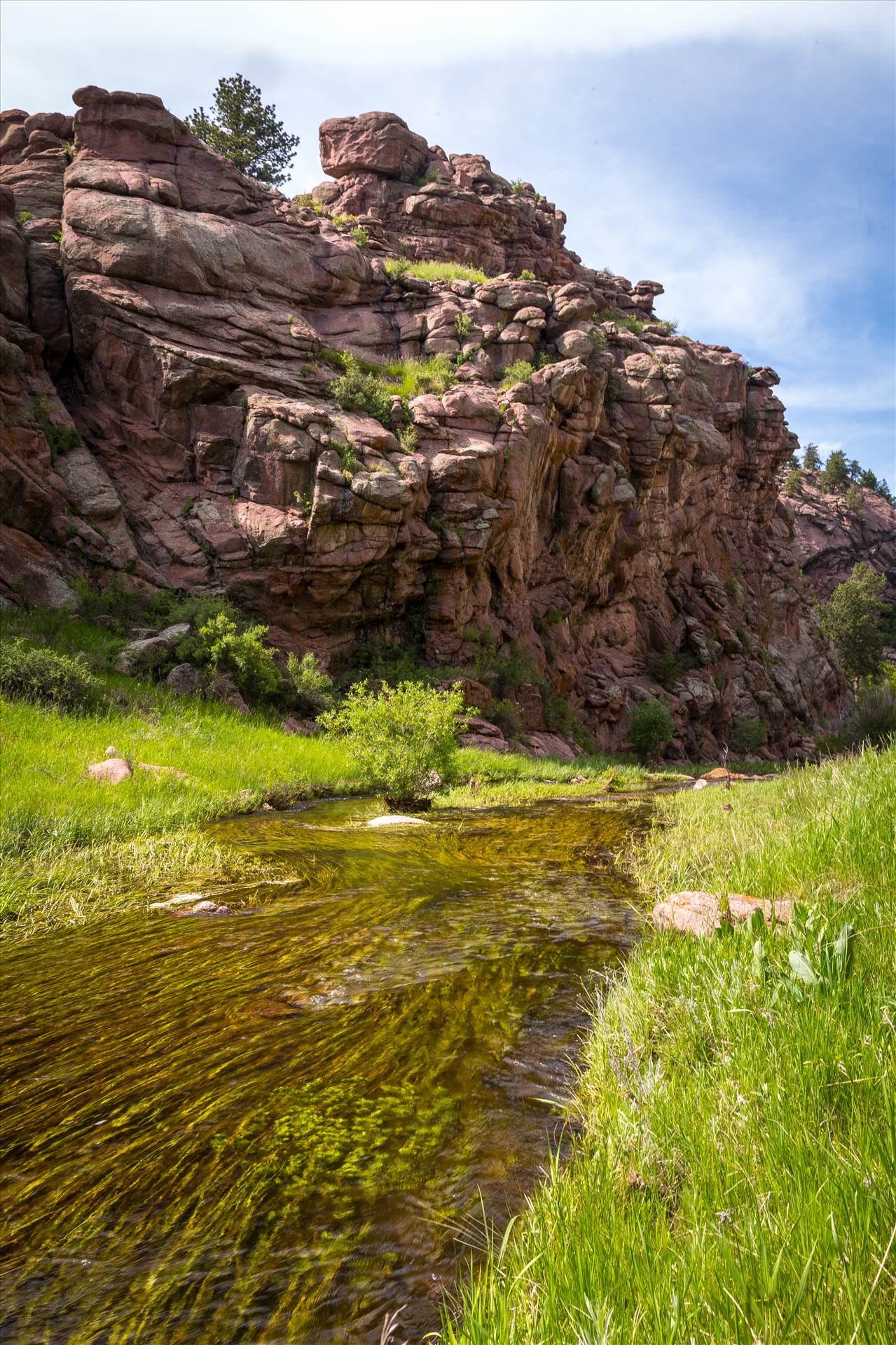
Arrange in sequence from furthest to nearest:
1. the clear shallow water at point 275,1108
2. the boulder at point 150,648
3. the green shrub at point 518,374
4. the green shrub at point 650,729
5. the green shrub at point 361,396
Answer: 1. the green shrub at point 650,729
2. the green shrub at point 518,374
3. the green shrub at point 361,396
4. the boulder at point 150,648
5. the clear shallow water at point 275,1108

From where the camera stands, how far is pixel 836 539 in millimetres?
82250

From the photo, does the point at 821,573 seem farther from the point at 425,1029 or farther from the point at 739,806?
the point at 425,1029

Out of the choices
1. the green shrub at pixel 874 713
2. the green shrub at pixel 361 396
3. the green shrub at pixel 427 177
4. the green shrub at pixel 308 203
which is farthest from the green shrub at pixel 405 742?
the green shrub at pixel 427 177

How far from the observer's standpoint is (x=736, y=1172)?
6.18 feet

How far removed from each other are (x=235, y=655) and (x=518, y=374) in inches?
772

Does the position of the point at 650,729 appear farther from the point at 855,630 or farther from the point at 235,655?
the point at 855,630

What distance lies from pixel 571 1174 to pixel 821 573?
305 feet

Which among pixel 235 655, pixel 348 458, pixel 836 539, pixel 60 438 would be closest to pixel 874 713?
pixel 348 458

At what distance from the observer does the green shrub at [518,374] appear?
30594 millimetres

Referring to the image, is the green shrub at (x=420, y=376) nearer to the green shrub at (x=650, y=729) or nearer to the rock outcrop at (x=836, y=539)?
the green shrub at (x=650, y=729)

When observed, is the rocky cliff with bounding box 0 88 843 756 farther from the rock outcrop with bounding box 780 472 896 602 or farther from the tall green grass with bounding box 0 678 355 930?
the rock outcrop with bounding box 780 472 896 602

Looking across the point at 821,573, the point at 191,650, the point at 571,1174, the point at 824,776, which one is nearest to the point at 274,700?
the point at 191,650

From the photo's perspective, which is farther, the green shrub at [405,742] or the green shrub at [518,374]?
the green shrub at [518,374]

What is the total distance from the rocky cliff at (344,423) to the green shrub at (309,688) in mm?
3107
